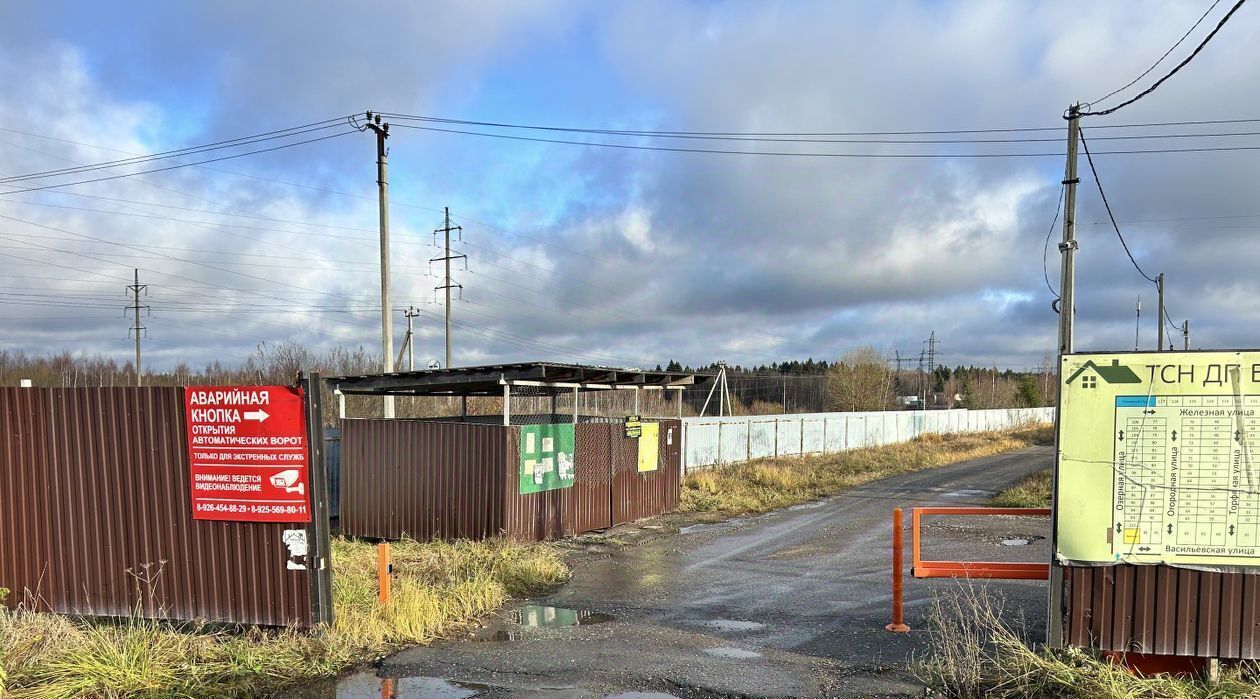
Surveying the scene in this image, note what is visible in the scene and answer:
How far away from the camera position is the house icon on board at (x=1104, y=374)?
5.44 m

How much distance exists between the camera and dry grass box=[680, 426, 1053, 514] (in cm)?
1816

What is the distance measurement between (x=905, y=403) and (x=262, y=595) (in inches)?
3277

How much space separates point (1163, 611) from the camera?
5.37 m

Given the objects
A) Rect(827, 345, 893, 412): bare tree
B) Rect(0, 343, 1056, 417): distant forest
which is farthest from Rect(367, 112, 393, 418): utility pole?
Rect(827, 345, 893, 412): bare tree

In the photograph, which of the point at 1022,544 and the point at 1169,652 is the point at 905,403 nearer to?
the point at 1022,544

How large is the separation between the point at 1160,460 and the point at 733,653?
3489 mm

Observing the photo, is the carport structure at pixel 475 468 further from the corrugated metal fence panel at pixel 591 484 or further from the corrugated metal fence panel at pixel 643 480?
the corrugated metal fence panel at pixel 643 480

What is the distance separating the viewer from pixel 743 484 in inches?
814

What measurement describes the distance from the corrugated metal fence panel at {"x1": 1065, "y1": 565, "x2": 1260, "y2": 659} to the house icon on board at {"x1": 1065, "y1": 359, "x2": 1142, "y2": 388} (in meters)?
1.26

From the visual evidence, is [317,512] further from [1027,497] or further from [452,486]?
[1027,497]

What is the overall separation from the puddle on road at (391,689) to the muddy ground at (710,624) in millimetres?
15

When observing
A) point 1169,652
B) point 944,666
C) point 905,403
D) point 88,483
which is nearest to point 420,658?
point 88,483

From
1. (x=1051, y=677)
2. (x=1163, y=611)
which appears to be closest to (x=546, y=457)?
(x=1051, y=677)

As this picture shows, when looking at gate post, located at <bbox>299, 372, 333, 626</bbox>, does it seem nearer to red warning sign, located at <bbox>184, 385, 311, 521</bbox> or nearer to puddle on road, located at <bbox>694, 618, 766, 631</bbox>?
red warning sign, located at <bbox>184, 385, 311, 521</bbox>
